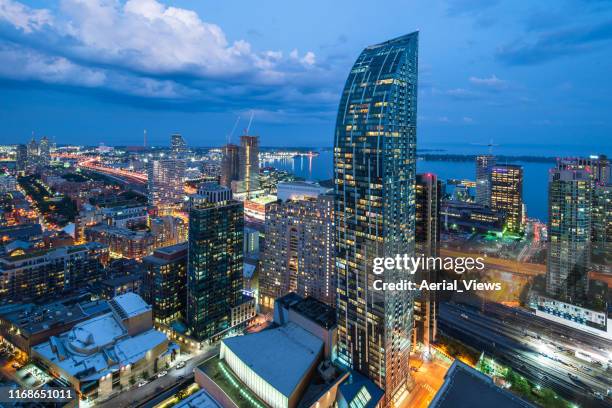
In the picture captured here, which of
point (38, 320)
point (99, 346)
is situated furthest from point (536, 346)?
point (38, 320)

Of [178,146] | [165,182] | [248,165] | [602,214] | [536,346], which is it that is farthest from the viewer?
[248,165]

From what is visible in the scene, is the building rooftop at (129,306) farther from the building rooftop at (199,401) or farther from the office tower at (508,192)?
the office tower at (508,192)

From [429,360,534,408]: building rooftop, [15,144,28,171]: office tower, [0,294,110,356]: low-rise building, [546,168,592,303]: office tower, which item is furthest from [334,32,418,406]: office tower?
[15,144,28,171]: office tower

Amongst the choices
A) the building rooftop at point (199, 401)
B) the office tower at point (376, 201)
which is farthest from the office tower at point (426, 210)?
the building rooftop at point (199, 401)

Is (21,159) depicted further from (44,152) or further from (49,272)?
(49,272)

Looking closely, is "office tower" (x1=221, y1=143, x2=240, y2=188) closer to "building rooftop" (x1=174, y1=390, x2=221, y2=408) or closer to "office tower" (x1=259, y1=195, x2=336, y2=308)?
"office tower" (x1=259, y1=195, x2=336, y2=308)

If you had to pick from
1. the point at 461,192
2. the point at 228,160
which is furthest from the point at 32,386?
the point at 461,192
